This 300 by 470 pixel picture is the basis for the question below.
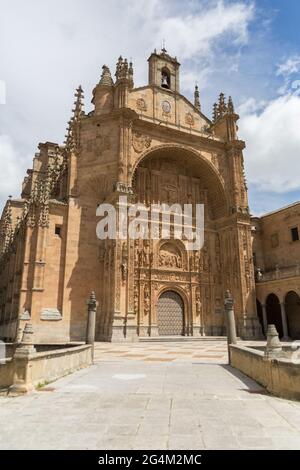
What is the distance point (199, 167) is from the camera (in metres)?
32.5

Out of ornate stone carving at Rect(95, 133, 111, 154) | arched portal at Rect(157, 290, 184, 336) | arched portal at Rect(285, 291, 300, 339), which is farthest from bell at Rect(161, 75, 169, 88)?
arched portal at Rect(285, 291, 300, 339)

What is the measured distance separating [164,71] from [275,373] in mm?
33607

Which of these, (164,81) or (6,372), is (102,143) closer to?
(164,81)

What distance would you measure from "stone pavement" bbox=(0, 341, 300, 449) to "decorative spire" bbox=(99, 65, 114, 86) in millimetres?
26332

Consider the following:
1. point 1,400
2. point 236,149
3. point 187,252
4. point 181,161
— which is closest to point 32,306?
point 187,252

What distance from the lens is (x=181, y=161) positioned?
32.4 metres

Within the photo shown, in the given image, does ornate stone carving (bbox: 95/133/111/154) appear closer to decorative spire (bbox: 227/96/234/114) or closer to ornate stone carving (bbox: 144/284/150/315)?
ornate stone carving (bbox: 144/284/150/315)

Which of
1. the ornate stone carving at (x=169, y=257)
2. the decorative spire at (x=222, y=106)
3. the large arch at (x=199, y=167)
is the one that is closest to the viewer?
the ornate stone carving at (x=169, y=257)

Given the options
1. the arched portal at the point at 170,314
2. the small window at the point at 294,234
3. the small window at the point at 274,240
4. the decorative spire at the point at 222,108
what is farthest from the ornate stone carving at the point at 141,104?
the small window at the point at 294,234

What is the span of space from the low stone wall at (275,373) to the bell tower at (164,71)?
98.7ft

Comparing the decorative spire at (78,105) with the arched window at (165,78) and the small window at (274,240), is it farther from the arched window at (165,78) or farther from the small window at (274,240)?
the small window at (274,240)

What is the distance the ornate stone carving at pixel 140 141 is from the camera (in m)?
28.1

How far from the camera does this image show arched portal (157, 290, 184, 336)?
90.5 feet

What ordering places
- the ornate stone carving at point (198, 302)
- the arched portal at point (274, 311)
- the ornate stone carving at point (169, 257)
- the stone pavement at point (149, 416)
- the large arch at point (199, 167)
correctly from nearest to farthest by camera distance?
1. the stone pavement at point (149, 416)
2. the ornate stone carving at point (169, 257)
3. the ornate stone carving at point (198, 302)
4. the large arch at point (199, 167)
5. the arched portal at point (274, 311)
